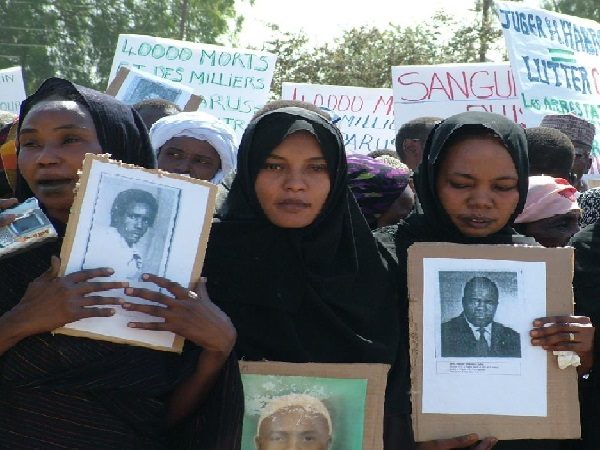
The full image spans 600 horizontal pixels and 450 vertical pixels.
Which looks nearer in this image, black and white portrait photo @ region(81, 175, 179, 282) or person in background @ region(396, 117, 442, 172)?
black and white portrait photo @ region(81, 175, 179, 282)

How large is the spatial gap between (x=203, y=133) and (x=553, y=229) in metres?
1.58

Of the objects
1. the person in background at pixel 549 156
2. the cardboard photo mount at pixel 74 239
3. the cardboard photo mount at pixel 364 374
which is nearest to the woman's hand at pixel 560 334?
the cardboard photo mount at pixel 364 374

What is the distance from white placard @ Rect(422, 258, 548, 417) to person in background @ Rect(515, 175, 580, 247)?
2.47ft

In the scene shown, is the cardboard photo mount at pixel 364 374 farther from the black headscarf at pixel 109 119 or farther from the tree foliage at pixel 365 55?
the tree foliage at pixel 365 55

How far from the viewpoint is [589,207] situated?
12.2ft

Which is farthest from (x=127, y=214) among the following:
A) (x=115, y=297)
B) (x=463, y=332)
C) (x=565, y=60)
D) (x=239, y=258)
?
(x=565, y=60)

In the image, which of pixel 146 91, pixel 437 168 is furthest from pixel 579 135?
pixel 437 168

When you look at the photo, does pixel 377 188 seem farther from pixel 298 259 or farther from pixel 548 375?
pixel 548 375

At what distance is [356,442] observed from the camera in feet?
8.22

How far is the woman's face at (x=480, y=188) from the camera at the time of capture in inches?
113

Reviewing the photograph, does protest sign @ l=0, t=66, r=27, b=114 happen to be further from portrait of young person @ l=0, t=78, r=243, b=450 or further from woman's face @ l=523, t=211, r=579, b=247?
portrait of young person @ l=0, t=78, r=243, b=450

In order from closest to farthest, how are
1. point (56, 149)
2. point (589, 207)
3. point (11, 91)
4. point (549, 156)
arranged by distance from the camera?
point (56, 149)
point (589, 207)
point (549, 156)
point (11, 91)

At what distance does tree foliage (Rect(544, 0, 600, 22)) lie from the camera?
27.2m

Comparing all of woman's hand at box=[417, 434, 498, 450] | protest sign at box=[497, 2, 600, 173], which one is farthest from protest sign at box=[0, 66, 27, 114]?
woman's hand at box=[417, 434, 498, 450]
